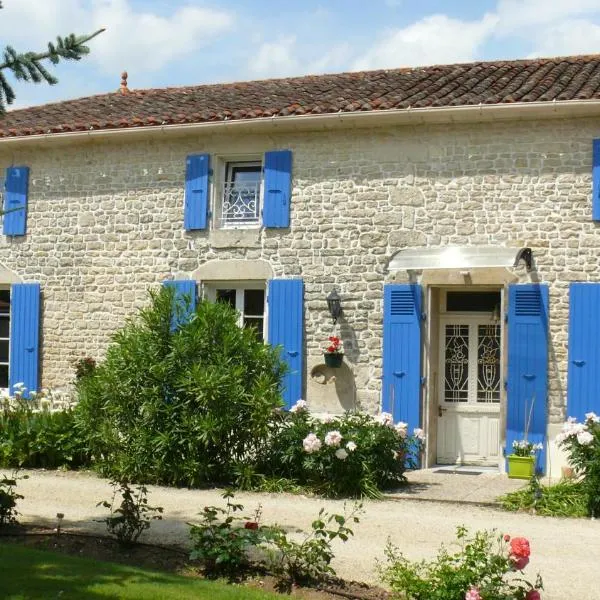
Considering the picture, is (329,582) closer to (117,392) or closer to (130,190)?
(117,392)

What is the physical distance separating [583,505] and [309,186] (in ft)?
17.9

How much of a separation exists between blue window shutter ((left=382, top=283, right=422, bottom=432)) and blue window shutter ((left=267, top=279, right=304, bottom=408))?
3.66 feet

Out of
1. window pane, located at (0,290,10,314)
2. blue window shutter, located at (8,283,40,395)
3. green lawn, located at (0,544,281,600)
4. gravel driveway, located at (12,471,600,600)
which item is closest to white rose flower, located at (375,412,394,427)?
gravel driveway, located at (12,471,600,600)

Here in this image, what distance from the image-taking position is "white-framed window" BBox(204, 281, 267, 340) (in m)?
12.7

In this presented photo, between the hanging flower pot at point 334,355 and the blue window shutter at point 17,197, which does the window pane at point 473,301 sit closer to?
the hanging flower pot at point 334,355

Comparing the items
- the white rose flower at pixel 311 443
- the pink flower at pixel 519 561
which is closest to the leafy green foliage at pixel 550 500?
the white rose flower at pixel 311 443

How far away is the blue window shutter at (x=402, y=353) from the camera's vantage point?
11.6m

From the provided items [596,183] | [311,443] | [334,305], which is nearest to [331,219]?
[334,305]

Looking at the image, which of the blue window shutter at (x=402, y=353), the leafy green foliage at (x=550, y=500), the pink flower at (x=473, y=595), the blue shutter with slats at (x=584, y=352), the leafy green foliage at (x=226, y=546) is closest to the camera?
the pink flower at (x=473, y=595)

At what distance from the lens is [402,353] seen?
38.2 feet

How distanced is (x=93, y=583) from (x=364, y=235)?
7.15m

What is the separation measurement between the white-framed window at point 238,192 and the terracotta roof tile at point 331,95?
0.74 m

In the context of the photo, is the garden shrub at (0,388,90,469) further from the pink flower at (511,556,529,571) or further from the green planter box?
the pink flower at (511,556,529,571)

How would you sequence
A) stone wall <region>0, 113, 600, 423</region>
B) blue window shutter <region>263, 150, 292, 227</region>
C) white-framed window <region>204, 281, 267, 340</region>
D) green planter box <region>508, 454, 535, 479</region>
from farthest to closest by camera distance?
white-framed window <region>204, 281, 267, 340</region> < blue window shutter <region>263, 150, 292, 227</region> < stone wall <region>0, 113, 600, 423</region> < green planter box <region>508, 454, 535, 479</region>
